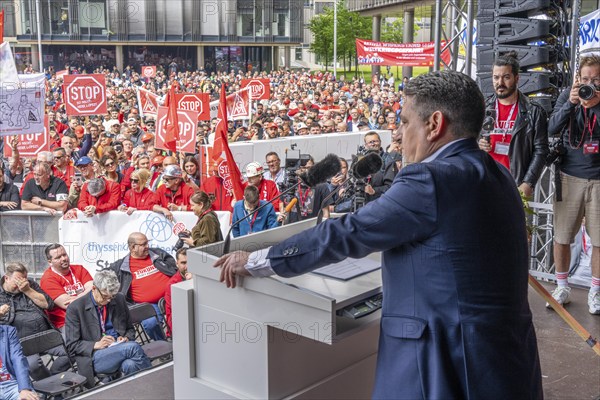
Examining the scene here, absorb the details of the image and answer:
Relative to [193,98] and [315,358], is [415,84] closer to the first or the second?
[315,358]

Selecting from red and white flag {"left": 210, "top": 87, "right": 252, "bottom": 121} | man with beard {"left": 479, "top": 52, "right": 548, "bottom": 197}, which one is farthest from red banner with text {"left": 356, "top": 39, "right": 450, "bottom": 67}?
man with beard {"left": 479, "top": 52, "right": 548, "bottom": 197}

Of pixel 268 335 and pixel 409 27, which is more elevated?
pixel 409 27

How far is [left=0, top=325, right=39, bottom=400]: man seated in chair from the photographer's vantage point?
539cm

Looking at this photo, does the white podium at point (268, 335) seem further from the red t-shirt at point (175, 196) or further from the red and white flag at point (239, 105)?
the red and white flag at point (239, 105)

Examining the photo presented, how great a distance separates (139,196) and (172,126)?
2.93m

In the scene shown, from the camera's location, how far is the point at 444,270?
2.14 metres

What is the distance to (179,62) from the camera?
58375mm

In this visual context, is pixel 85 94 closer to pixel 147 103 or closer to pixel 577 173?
pixel 147 103

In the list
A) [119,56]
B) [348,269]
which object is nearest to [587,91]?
[348,269]

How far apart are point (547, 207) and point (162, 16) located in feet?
170

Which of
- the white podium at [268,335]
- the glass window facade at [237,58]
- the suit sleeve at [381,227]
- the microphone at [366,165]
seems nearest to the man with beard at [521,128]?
the microphone at [366,165]

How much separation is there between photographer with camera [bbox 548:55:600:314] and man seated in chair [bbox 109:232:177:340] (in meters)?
4.07

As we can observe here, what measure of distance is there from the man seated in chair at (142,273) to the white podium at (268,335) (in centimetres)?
469

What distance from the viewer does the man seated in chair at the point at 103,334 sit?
5.96 meters
